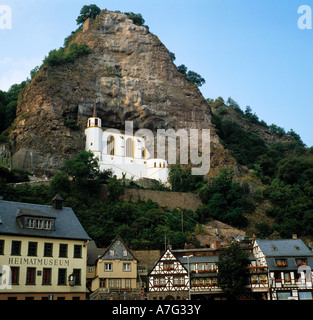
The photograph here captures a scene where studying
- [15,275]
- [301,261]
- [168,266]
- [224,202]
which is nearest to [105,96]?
[224,202]

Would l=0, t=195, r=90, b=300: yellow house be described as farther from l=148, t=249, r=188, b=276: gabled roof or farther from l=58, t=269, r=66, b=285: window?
l=148, t=249, r=188, b=276: gabled roof

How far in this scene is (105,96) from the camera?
261 feet

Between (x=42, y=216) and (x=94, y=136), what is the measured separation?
3866 cm

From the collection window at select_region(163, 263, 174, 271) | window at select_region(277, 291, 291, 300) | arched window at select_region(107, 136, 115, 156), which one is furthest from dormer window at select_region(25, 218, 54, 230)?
arched window at select_region(107, 136, 115, 156)

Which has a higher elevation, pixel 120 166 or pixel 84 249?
pixel 120 166

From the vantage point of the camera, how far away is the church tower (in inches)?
2893

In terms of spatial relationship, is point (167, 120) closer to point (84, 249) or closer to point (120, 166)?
point (120, 166)

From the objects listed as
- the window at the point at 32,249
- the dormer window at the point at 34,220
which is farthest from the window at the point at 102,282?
the window at the point at 32,249

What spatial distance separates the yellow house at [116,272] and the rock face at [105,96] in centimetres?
2898

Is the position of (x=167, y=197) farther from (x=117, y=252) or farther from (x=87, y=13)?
(x=87, y=13)

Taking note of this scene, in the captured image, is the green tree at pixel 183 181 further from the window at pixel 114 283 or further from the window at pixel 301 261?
the window at pixel 114 283
